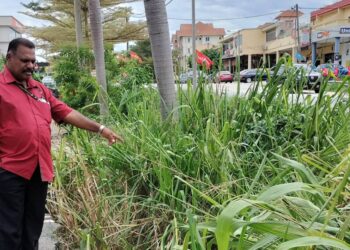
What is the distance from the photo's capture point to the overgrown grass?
2.36 meters

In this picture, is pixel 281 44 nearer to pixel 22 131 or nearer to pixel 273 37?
pixel 273 37

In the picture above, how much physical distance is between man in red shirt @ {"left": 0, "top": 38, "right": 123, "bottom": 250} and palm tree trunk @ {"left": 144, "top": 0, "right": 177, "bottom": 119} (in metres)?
0.81

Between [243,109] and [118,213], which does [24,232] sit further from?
[243,109]

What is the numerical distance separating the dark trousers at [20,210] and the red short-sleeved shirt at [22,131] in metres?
0.07

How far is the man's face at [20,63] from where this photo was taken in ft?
9.64

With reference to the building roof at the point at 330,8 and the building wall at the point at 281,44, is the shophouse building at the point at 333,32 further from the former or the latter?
the building wall at the point at 281,44

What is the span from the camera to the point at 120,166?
3.11m

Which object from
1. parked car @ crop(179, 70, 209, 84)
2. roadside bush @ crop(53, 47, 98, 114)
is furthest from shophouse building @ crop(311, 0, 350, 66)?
parked car @ crop(179, 70, 209, 84)

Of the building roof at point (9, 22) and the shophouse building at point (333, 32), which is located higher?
the building roof at point (9, 22)

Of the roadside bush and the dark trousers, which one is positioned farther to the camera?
the roadside bush

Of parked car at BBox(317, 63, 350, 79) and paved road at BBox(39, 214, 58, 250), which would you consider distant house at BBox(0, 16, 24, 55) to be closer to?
paved road at BBox(39, 214, 58, 250)

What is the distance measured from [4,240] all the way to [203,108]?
1836 millimetres

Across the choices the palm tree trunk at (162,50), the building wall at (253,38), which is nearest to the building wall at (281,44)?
the building wall at (253,38)

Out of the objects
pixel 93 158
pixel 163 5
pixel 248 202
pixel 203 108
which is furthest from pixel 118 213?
pixel 163 5
